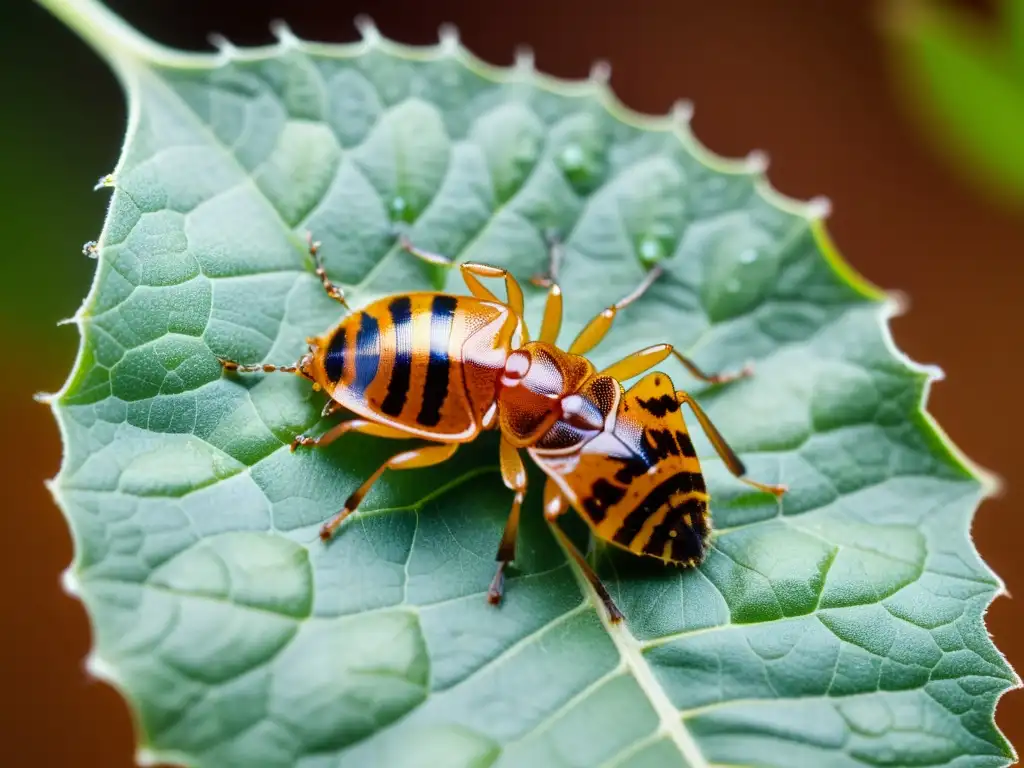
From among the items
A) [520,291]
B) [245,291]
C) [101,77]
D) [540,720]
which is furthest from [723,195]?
[101,77]

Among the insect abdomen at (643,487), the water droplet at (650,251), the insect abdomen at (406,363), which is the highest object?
the water droplet at (650,251)

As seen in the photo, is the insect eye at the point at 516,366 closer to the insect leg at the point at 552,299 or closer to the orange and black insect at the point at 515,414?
the orange and black insect at the point at 515,414

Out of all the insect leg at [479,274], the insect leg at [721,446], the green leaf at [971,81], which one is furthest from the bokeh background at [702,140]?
the insect leg at [721,446]

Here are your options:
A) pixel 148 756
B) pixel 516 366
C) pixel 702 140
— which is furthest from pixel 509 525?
pixel 702 140

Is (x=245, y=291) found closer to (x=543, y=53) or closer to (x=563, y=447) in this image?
(x=563, y=447)

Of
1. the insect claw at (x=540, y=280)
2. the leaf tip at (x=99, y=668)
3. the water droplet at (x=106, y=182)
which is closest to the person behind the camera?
the leaf tip at (x=99, y=668)

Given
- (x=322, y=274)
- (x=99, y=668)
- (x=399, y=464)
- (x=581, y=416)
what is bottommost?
(x=99, y=668)

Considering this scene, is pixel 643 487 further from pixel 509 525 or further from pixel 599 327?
pixel 599 327
